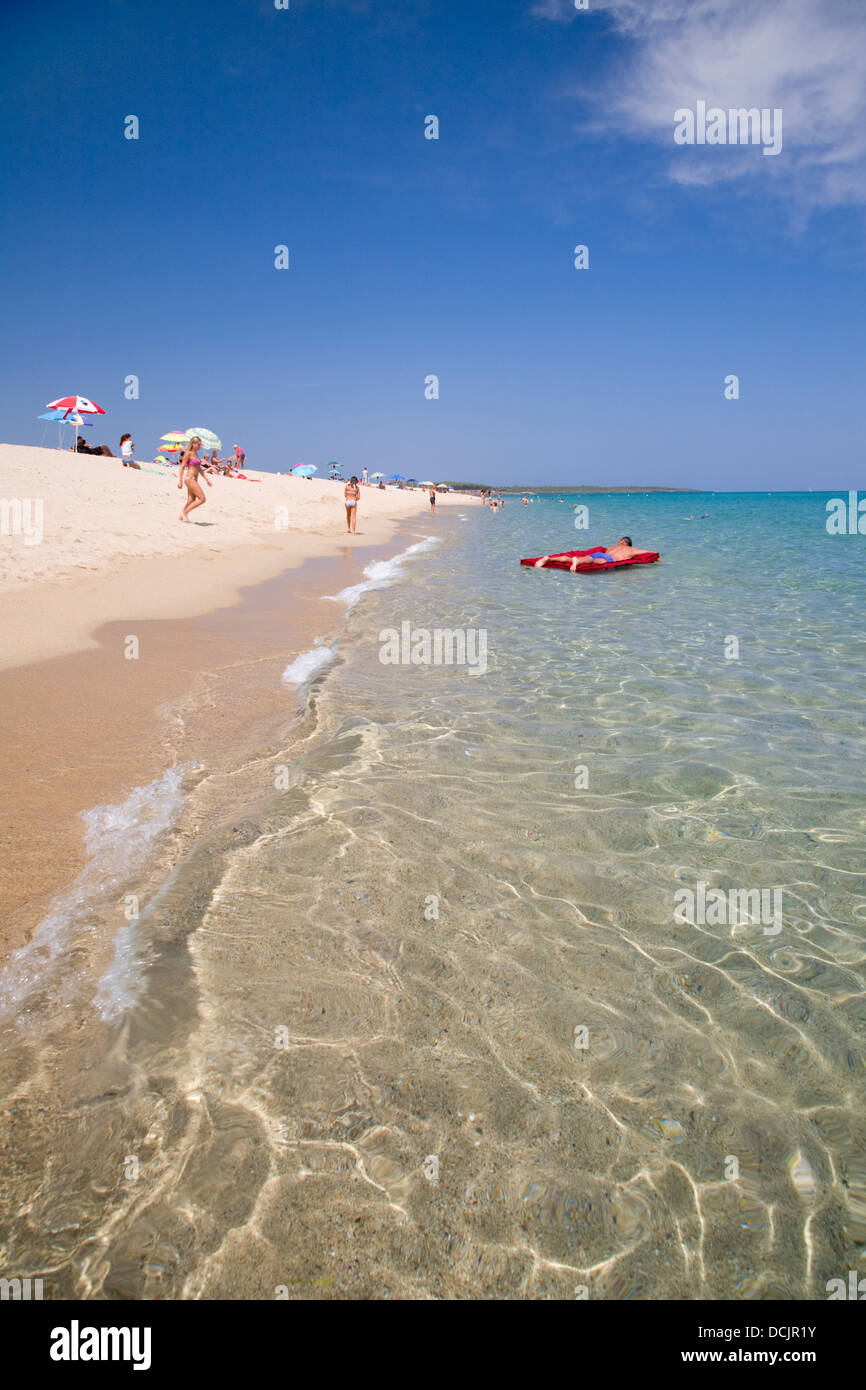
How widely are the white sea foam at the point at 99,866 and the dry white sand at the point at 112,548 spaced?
12.5 ft

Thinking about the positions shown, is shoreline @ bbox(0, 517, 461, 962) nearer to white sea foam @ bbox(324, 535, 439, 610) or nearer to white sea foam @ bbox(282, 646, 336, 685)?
white sea foam @ bbox(282, 646, 336, 685)

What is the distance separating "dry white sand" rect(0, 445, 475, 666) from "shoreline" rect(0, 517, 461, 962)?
14.0 inches

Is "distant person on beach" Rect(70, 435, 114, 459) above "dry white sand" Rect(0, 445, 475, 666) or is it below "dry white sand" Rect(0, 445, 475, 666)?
above

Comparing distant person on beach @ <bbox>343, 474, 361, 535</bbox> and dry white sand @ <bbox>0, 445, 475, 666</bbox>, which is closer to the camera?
dry white sand @ <bbox>0, 445, 475, 666</bbox>

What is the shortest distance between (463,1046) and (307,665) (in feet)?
20.0

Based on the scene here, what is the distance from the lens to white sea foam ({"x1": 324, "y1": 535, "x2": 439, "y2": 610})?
13.5 metres

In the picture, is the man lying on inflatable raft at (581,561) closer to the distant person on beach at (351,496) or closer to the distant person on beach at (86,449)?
the distant person on beach at (351,496)

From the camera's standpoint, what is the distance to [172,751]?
5305 millimetres

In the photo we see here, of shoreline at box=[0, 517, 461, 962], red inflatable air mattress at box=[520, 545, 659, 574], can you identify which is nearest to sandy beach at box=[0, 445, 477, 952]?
shoreline at box=[0, 517, 461, 962]

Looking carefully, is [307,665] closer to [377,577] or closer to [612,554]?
[377,577]

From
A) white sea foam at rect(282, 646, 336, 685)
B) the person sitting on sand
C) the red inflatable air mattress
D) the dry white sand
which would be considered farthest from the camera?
A: the person sitting on sand

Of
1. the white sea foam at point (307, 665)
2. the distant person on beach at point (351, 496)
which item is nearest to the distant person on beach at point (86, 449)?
the distant person on beach at point (351, 496)
